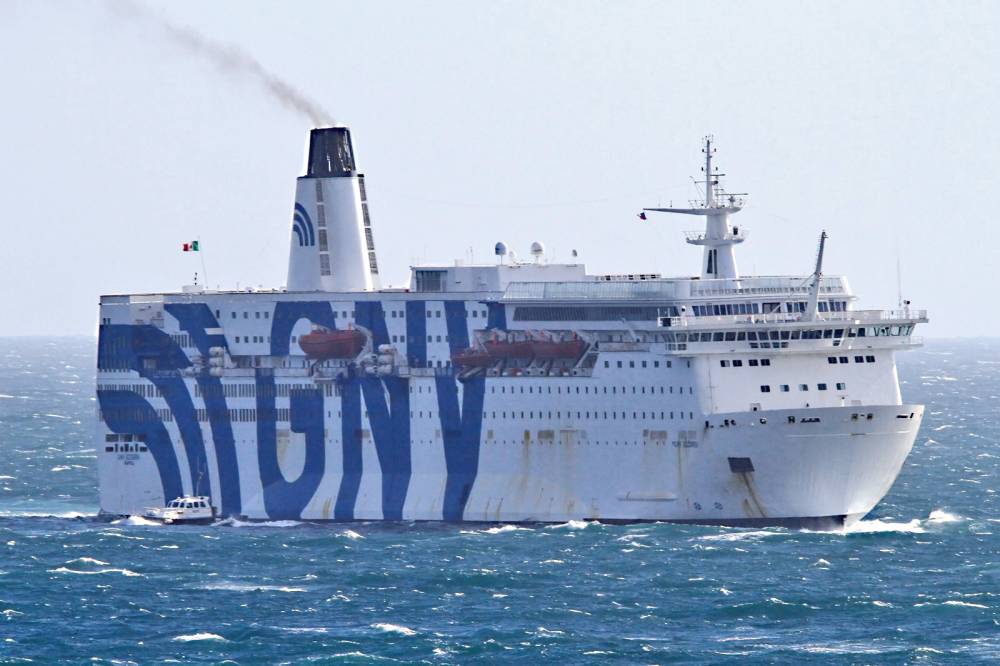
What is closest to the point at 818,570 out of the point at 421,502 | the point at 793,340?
the point at 793,340

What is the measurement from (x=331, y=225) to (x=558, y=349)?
473 inches

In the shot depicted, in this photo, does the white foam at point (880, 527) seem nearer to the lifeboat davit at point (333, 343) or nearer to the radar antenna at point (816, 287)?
the radar antenna at point (816, 287)

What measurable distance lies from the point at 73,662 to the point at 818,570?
22.0 m

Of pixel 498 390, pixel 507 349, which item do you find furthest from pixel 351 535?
pixel 507 349

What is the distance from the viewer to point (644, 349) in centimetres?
6481

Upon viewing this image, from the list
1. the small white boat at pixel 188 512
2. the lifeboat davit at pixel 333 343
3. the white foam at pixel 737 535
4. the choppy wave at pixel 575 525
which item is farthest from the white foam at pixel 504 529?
the small white boat at pixel 188 512

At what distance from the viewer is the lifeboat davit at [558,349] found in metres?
66.2

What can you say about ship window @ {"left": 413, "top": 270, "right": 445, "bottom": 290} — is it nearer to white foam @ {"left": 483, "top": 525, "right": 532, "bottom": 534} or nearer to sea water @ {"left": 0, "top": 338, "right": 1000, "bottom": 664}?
sea water @ {"left": 0, "top": 338, "right": 1000, "bottom": 664}

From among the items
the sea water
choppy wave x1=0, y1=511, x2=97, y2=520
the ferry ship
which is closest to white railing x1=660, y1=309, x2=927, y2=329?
the ferry ship

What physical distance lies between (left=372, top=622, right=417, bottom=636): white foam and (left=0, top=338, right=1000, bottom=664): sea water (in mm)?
53

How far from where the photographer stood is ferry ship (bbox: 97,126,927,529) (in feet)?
209

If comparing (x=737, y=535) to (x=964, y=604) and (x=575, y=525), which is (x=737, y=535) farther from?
(x=964, y=604)

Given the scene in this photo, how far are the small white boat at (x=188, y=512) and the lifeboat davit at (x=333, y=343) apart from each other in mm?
6635

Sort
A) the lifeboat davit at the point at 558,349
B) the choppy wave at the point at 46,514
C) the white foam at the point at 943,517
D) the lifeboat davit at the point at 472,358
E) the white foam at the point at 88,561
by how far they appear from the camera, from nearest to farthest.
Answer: the white foam at the point at 88,561 < the lifeboat davit at the point at 558,349 < the lifeboat davit at the point at 472,358 < the white foam at the point at 943,517 < the choppy wave at the point at 46,514
